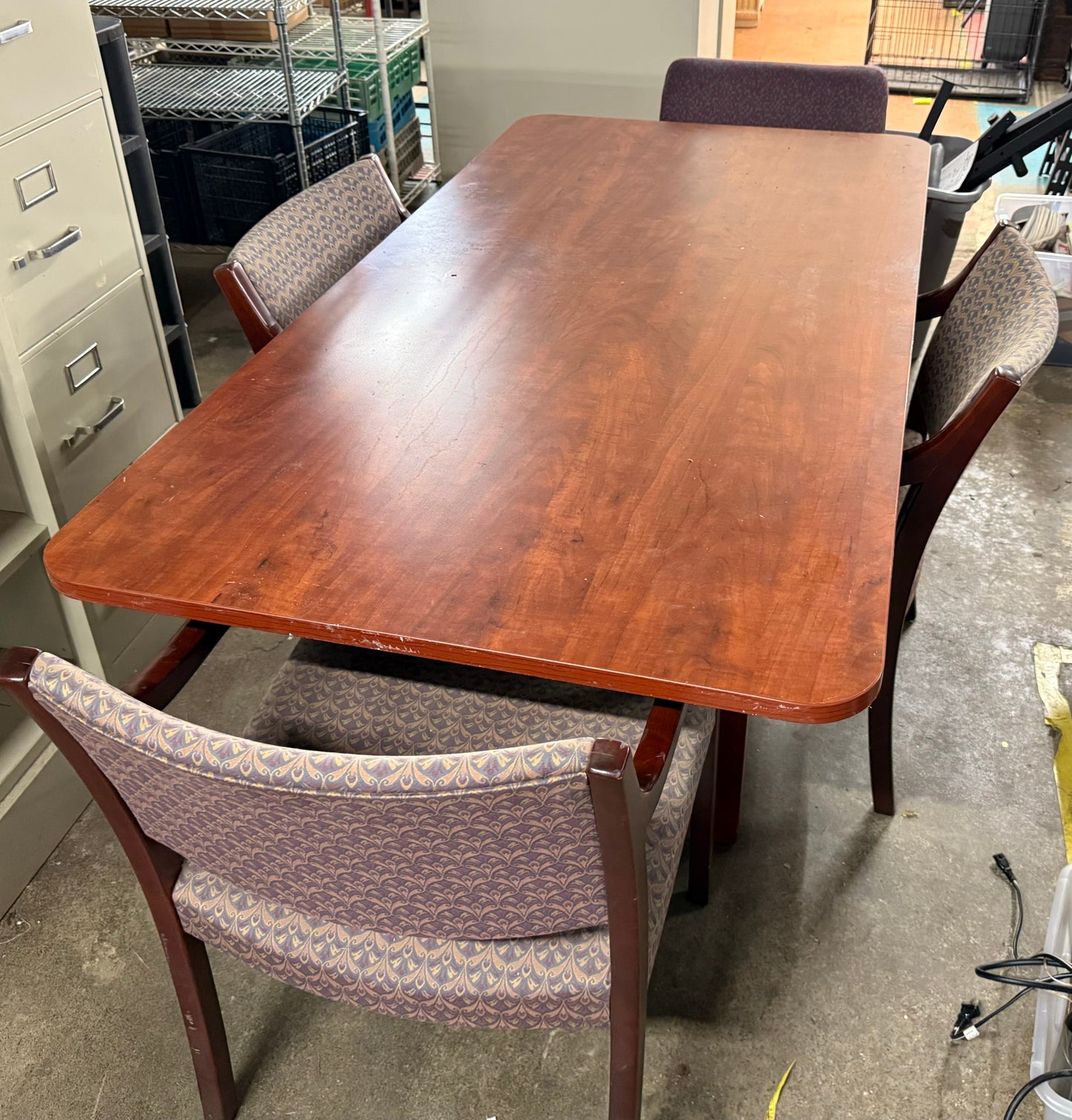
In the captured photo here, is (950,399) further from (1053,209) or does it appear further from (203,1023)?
(1053,209)

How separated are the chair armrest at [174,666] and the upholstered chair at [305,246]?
529mm

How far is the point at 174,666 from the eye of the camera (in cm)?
116

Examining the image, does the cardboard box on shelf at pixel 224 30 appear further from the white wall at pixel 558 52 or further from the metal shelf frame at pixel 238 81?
the white wall at pixel 558 52

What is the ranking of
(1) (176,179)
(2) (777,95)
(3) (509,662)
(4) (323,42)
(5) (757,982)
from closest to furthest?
(3) (509,662) < (5) (757,982) < (2) (777,95) < (1) (176,179) < (4) (323,42)

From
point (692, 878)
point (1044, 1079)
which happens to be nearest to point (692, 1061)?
point (692, 878)

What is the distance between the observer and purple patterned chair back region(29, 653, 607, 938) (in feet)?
2.51

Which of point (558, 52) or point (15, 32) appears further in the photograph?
point (558, 52)

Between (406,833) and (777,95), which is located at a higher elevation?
(777,95)

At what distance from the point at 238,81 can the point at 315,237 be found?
6.20 feet

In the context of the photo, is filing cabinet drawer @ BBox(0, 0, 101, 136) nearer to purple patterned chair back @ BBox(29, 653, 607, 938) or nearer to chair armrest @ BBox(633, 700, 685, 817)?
purple patterned chair back @ BBox(29, 653, 607, 938)

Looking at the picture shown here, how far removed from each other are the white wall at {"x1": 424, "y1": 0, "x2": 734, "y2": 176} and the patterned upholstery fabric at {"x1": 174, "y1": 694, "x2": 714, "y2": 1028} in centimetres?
316

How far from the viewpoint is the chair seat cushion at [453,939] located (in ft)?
3.41

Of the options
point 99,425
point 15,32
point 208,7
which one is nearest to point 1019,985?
point 99,425

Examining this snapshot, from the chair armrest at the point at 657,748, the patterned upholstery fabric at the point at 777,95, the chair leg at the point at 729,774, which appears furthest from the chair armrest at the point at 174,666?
the patterned upholstery fabric at the point at 777,95
